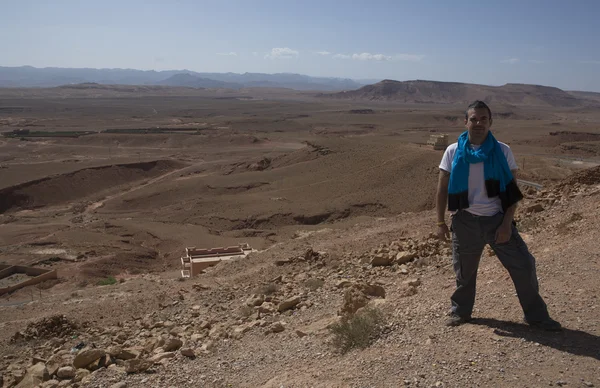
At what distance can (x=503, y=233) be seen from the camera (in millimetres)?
4641

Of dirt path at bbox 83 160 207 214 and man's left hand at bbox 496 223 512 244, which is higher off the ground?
man's left hand at bbox 496 223 512 244

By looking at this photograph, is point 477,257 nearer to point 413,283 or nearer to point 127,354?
point 413,283

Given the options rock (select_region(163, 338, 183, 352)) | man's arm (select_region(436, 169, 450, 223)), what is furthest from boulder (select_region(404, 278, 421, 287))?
rock (select_region(163, 338, 183, 352))

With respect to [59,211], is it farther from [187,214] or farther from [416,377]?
[416,377]

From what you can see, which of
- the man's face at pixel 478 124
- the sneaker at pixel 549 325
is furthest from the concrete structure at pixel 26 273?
the sneaker at pixel 549 325

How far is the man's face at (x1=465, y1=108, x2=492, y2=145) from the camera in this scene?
4.74 metres

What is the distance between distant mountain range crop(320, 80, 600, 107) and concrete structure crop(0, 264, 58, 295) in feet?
479

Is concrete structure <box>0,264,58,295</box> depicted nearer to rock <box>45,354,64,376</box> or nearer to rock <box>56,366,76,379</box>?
rock <box>45,354,64,376</box>

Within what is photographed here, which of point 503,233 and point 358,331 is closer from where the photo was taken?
point 503,233

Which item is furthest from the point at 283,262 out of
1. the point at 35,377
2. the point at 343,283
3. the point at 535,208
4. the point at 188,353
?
the point at 35,377

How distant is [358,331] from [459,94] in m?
169

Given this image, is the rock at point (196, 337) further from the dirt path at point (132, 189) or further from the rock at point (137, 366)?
the dirt path at point (132, 189)

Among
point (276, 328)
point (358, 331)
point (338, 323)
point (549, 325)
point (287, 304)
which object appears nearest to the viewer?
point (549, 325)

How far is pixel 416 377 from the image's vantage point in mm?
4254
